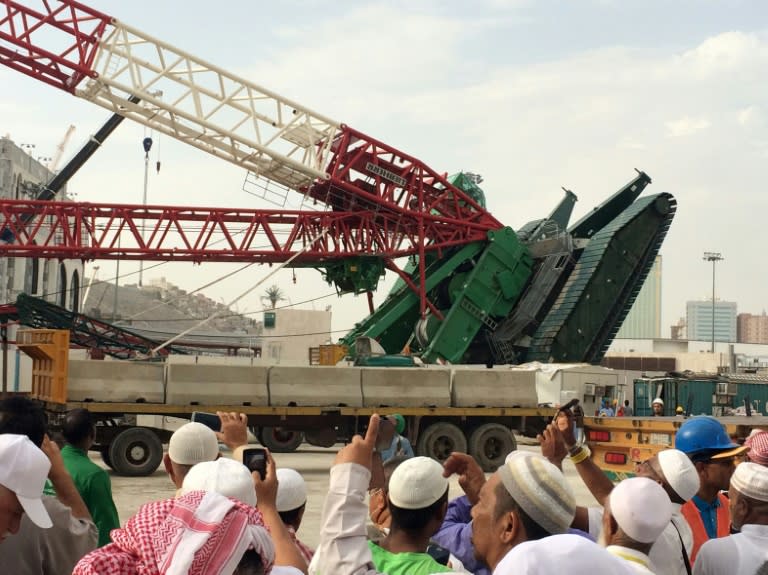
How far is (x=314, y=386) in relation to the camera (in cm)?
2181

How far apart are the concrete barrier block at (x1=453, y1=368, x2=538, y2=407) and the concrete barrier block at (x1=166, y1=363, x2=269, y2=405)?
167 inches

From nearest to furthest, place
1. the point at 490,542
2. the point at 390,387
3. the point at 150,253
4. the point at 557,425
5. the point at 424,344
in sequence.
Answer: the point at 490,542 < the point at 557,425 < the point at 390,387 < the point at 150,253 < the point at 424,344

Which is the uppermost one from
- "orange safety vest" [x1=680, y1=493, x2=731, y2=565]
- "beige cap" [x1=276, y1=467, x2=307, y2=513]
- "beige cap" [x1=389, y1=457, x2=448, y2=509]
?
"beige cap" [x1=389, y1=457, x2=448, y2=509]

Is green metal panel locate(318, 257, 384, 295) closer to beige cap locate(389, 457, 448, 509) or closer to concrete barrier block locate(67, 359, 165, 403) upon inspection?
concrete barrier block locate(67, 359, 165, 403)

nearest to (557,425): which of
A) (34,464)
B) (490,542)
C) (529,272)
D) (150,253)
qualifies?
(490,542)

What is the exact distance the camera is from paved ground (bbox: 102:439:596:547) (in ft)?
47.7

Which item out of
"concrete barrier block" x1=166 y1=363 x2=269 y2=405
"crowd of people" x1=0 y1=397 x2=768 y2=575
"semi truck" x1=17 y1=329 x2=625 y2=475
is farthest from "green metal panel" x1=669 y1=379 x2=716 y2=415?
"crowd of people" x1=0 y1=397 x2=768 y2=575

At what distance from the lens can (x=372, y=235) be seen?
35.8m

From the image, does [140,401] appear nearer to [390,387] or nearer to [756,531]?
[390,387]

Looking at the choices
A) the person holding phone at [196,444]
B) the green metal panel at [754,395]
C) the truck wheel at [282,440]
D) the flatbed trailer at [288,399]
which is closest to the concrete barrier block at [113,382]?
the flatbed trailer at [288,399]

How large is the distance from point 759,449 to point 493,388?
53.9 feet

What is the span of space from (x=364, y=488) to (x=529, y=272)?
34076 mm

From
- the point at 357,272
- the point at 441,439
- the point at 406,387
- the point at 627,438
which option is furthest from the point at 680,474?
the point at 357,272

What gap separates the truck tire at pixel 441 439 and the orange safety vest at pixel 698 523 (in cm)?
1578
